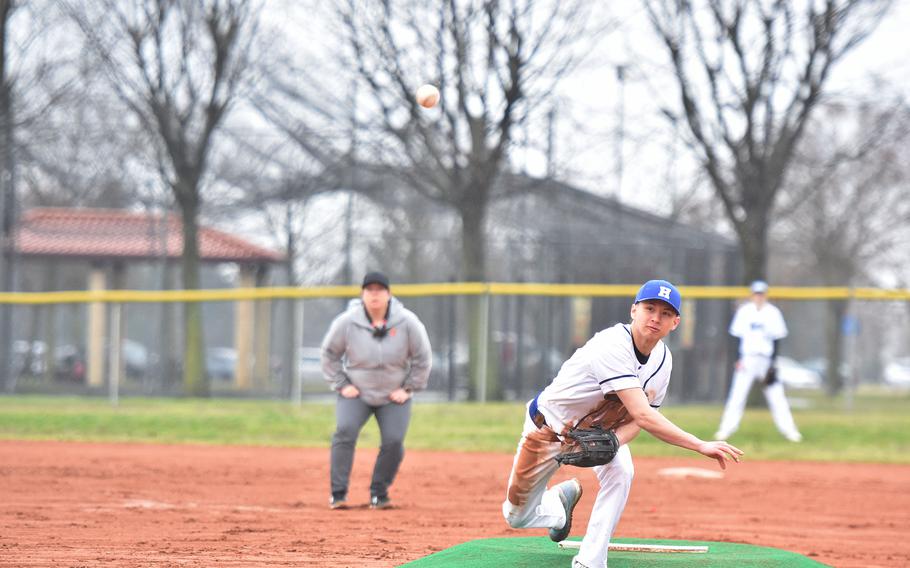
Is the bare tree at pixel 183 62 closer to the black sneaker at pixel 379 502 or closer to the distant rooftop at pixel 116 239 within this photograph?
the distant rooftop at pixel 116 239

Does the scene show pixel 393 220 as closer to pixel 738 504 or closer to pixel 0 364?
pixel 0 364

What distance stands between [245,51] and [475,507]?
1601 centimetres

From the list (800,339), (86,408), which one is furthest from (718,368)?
(86,408)

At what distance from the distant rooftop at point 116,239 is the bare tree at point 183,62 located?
114 inches

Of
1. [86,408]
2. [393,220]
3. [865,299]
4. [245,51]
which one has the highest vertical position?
[245,51]

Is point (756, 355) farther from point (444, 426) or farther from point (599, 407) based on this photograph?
point (599, 407)

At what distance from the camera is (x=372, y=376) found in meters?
10.1

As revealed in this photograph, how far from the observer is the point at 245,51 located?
81.1 feet

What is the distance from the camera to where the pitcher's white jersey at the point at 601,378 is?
20.7 feet

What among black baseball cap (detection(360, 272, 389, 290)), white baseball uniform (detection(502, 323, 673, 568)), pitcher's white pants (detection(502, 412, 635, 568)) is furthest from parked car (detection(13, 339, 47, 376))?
white baseball uniform (detection(502, 323, 673, 568))

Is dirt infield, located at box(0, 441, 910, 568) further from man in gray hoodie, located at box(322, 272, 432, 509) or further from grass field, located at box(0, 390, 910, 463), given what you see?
grass field, located at box(0, 390, 910, 463)

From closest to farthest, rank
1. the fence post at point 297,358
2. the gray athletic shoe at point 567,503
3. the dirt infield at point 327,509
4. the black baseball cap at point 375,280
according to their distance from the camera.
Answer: the gray athletic shoe at point 567,503 < the dirt infield at point 327,509 < the black baseball cap at point 375,280 < the fence post at point 297,358

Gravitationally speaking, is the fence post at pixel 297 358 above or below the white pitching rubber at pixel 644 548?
above

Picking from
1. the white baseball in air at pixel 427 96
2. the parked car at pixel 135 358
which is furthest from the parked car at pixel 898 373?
the white baseball in air at pixel 427 96
